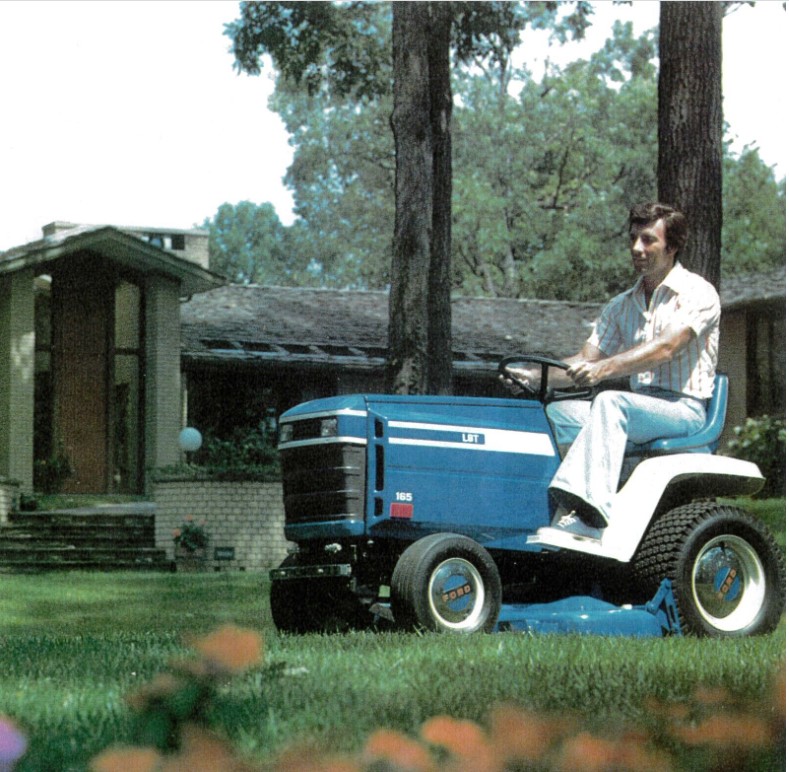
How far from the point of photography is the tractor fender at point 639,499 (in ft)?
19.5

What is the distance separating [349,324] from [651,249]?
1876cm

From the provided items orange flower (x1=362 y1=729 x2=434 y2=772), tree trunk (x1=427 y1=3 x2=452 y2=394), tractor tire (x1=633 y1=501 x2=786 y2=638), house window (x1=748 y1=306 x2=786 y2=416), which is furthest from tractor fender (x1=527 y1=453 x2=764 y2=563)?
house window (x1=748 y1=306 x2=786 y2=416)

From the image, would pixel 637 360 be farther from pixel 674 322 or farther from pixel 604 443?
pixel 604 443

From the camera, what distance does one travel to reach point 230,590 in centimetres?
1228

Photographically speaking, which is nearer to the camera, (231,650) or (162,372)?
(231,650)

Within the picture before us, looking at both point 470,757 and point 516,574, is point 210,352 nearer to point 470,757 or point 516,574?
point 516,574

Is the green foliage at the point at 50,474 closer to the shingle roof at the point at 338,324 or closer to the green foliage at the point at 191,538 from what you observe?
the shingle roof at the point at 338,324

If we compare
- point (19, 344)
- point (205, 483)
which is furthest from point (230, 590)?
point (19, 344)

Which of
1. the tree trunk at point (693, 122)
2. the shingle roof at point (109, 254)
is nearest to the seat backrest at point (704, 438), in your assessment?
the tree trunk at point (693, 122)

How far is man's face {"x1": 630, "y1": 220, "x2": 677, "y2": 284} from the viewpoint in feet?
20.0

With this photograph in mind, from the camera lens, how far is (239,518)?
17266 mm


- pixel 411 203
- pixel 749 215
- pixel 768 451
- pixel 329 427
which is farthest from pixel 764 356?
pixel 329 427

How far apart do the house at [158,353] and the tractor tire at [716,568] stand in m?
14.5

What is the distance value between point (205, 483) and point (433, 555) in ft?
39.2
